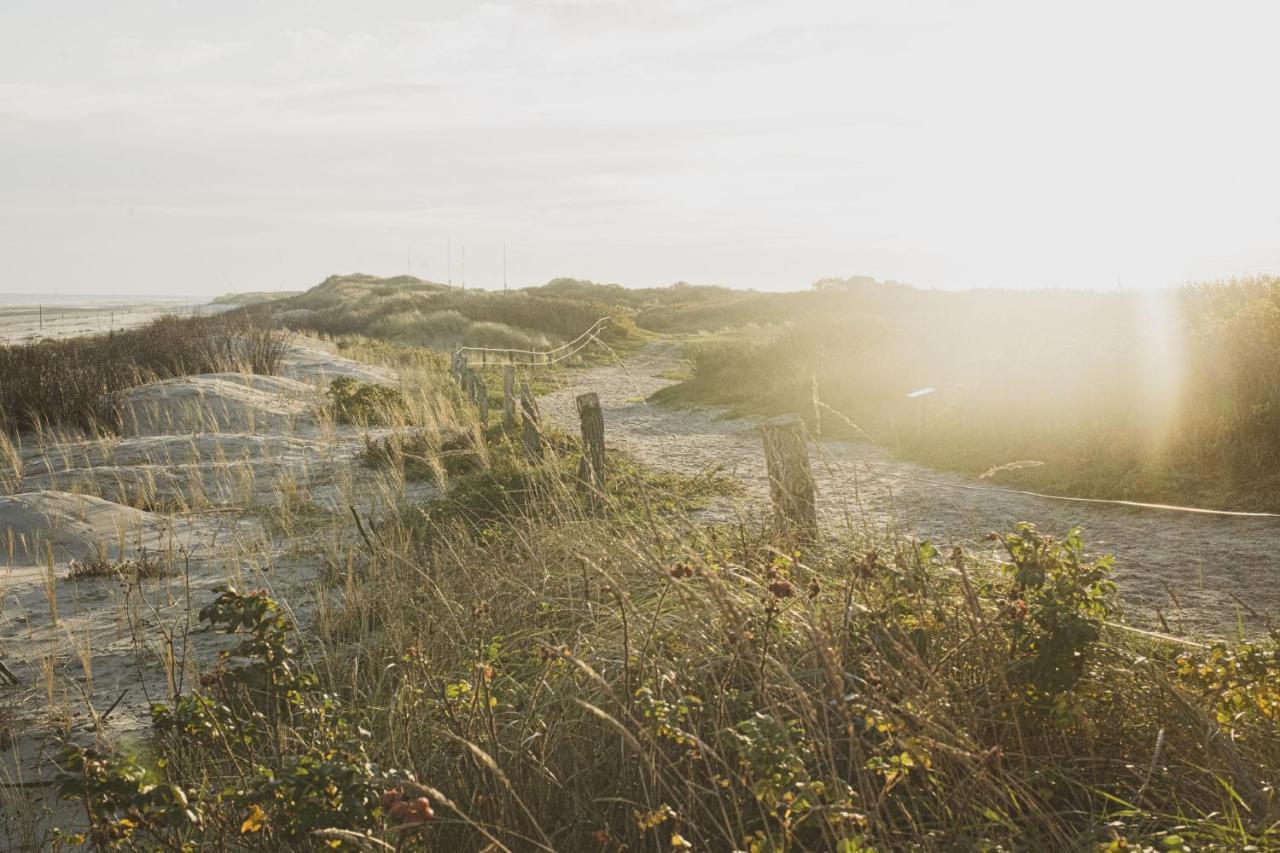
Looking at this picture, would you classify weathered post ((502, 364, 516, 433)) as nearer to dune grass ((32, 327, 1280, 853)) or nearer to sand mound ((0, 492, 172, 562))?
sand mound ((0, 492, 172, 562))

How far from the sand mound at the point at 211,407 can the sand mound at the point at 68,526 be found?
11.1 feet

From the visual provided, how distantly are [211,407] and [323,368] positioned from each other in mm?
4246

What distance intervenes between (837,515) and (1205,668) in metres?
4.05

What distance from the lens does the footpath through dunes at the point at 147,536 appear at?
15.2 feet

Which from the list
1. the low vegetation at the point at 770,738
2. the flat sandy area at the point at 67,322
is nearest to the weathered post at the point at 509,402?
the low vegetation at the point at 770,738

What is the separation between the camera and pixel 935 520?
737cm

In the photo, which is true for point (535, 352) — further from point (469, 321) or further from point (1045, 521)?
point (469, 321)

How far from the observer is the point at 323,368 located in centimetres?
1712

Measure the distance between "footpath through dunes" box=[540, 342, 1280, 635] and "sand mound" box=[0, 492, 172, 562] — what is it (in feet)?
13.5

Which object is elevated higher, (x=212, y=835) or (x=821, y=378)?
(x=821, y=378)

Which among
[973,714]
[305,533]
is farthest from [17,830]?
[305,533]

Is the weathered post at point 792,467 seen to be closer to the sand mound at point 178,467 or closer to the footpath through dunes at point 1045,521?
the footpath through dunes at point 1045,521

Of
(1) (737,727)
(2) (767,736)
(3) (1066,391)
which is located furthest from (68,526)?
(3) (1066,391)

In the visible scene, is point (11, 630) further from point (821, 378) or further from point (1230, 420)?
point (821, 378)
